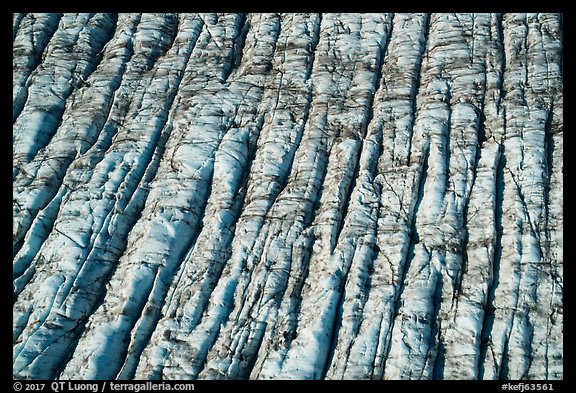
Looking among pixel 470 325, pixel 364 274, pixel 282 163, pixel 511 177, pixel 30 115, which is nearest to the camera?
pixel 470 325

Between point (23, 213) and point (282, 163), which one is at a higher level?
point (282, 163)

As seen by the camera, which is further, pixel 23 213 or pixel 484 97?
pixel 484 97

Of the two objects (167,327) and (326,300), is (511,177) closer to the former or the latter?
(326,300)

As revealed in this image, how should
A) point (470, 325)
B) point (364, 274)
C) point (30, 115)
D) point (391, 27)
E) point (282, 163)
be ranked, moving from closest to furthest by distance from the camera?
point (470, 325) → point (364, 274) → point (282, 163) → point (30, 115) → point (391, 27)

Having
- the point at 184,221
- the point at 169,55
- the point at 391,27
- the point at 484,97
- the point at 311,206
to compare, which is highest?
the point at 391,27

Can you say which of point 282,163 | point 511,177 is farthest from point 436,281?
point 282,163

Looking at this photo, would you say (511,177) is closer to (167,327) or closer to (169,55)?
(167,327)
